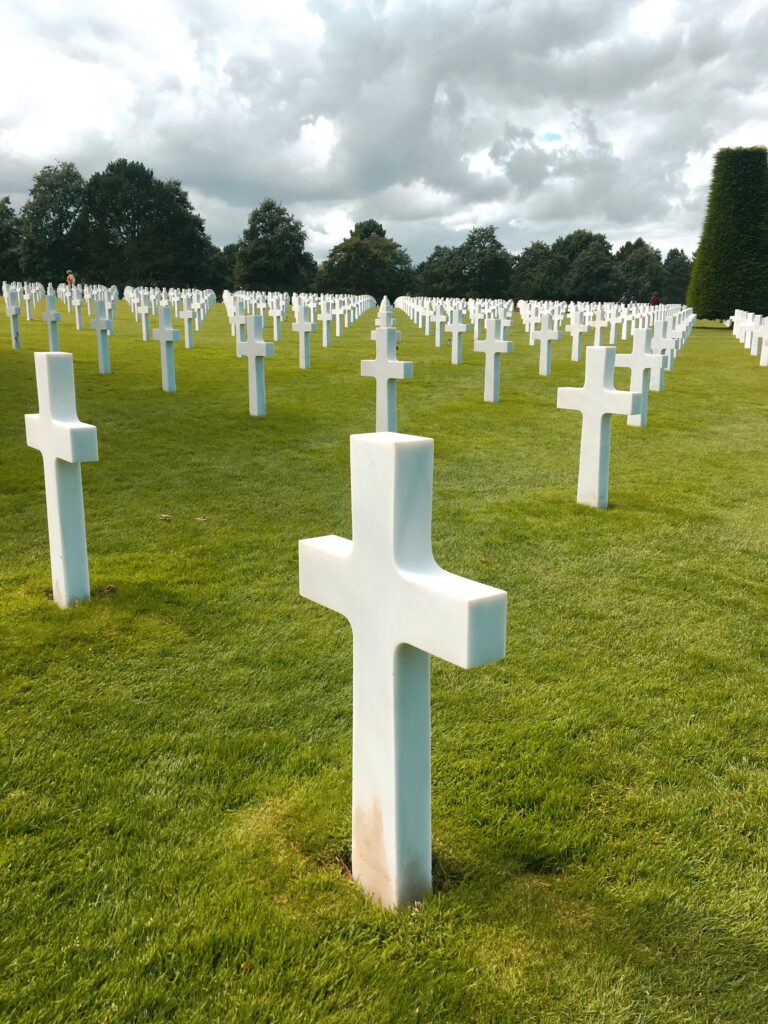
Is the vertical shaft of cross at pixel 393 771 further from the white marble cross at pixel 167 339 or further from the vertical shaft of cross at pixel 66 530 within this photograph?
the white marble cross at pixel 167 339

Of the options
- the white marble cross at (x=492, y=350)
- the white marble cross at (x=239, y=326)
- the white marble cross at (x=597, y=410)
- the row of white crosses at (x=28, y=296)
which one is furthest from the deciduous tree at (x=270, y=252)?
the white marble cross at (x=597, y=410)

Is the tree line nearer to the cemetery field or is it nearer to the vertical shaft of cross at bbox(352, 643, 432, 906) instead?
the cemetery field

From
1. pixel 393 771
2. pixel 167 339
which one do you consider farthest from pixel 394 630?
pixel 167 339

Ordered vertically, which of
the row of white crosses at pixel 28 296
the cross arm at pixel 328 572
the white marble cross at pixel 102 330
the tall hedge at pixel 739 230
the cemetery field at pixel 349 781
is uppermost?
the tall hedge at pixel 739 230

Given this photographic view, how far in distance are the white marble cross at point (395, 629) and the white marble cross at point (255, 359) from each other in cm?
852

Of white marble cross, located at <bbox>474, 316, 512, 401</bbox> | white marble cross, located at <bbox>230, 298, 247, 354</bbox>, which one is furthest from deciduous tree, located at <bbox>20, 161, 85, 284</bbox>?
white marble cross, located at <bbox>474, 316, 512, 401</bbox>

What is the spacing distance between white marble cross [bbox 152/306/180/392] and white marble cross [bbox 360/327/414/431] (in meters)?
4.03

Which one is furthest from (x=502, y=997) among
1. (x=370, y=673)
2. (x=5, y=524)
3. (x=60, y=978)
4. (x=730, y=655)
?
(x=5, y=524)

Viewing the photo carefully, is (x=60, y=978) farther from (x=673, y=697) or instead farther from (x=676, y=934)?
(x=673, y=697)

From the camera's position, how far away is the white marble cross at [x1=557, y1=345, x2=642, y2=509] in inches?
236

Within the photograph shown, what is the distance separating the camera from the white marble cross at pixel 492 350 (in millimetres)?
11773

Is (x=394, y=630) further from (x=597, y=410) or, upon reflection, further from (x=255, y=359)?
(x=255, y=359)

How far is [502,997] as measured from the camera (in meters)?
1.86

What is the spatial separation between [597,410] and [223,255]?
67.5 metres
